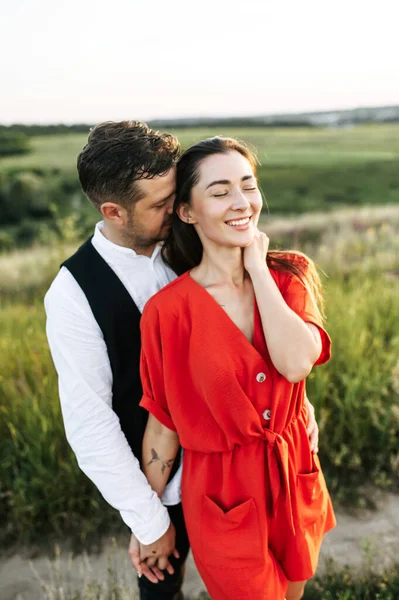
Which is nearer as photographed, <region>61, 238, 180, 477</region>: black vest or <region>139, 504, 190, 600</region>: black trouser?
<region>61, 238, 180, 477</region>: black vest

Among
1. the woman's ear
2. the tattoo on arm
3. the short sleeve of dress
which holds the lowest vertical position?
the tattoo on arm

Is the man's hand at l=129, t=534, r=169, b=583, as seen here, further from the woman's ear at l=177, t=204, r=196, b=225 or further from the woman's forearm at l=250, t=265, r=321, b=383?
the woman's ear at l=177, t=204, r=196, b=225

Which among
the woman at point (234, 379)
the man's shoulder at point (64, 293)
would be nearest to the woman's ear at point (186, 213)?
the woman at point (234, 379)

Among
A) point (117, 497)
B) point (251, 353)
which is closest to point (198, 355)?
point (251, 353)

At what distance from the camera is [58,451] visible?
290cm

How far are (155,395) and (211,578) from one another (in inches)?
22.4

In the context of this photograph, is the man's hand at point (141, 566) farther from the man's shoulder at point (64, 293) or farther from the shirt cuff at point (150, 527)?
the man's shoulder at point (64, 293)

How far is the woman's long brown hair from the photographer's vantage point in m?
1.54

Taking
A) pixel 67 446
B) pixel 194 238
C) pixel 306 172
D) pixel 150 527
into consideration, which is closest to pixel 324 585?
pixel 150 527

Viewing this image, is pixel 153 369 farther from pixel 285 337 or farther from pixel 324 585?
pixel 324 585

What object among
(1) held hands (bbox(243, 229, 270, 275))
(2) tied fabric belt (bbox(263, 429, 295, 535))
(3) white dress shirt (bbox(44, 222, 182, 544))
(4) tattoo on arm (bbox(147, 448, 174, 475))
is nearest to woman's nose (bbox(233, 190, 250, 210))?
(1) held hands (bbox(243, 229, 270, 275))

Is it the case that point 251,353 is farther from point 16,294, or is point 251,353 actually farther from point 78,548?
point 16,294

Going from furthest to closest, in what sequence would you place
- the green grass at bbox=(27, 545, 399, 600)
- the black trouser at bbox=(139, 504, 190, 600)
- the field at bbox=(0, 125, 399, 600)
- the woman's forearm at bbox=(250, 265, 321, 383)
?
1. the field at bbox=(0, 125, 399, 600)
2. the green grass at bbox=(27, 545, 399, 600)
3. the black trouser at bbox=(139, 504, 190, 600)
4. the woman's forearm at bbox=(250, 265, 321, 383)

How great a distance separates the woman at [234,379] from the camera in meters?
1.45
